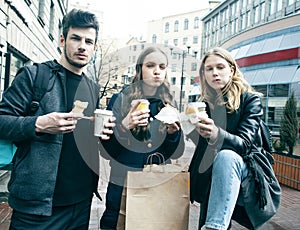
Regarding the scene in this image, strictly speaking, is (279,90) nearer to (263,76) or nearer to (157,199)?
(263,76)

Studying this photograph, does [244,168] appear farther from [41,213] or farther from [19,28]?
[19,28]

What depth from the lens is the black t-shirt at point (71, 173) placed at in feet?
6.52

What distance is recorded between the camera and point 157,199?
1.94 metres

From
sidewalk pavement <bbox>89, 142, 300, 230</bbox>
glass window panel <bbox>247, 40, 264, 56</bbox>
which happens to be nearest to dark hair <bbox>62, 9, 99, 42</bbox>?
sidewalk pavement <bbox>89, 142, 300, 230</bbox>

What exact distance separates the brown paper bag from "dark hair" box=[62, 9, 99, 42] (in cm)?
100

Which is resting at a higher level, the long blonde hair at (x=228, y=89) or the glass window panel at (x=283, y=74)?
the glass window panel at (x=283, y=74)

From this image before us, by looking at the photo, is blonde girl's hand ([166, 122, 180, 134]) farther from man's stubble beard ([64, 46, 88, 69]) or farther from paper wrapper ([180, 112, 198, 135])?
man's stubble beard ([64, 46, 88, 69])

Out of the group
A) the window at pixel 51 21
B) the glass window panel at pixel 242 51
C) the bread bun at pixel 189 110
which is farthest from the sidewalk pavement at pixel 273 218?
the glass window panel at pixel 242 51

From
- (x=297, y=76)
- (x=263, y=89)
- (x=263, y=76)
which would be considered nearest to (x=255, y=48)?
(x=263, y=76)

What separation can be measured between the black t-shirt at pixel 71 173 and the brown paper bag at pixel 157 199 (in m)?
0.33

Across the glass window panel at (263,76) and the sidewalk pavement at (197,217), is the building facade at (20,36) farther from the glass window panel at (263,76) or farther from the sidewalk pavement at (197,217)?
the glass window panel at (263,76)

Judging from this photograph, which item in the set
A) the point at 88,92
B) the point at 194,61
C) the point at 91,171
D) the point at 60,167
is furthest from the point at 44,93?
the point at 194,61

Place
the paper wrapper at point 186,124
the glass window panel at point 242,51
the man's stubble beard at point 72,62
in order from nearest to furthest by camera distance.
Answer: the paper wrapper at point 186,124, the man's stubble beard at point 72,62, the glass window panel at point 242,51

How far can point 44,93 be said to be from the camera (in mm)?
1905
